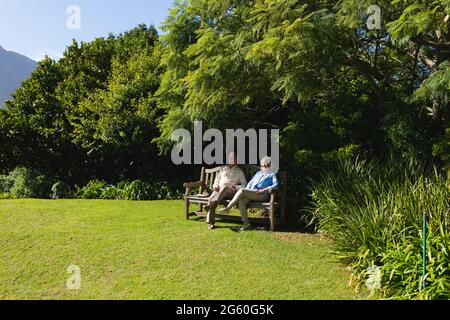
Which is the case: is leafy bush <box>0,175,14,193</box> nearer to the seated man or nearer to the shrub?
the shrub

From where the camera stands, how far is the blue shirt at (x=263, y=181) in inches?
287

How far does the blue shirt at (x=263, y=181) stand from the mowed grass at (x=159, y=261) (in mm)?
833

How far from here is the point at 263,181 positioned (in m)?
7.37

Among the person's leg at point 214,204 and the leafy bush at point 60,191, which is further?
the leafy bush at point 60,191

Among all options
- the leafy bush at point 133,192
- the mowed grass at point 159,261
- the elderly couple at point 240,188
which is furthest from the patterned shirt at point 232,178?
the leafy bush at point 133,192

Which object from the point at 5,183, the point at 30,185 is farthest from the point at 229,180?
the point at 5,183

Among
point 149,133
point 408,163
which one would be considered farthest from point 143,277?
point 149,133

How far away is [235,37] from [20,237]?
4.58 meters

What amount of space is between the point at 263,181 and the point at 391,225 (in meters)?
2.76

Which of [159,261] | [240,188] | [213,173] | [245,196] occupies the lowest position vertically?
[159,261]

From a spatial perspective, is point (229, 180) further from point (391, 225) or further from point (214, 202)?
point (391, 225)

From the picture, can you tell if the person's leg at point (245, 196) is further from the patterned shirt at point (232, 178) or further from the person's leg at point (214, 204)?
the patterned shirt at point (232, 178)

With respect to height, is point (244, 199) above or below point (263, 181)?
below

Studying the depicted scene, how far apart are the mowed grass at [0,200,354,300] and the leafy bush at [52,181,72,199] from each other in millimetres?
3853
